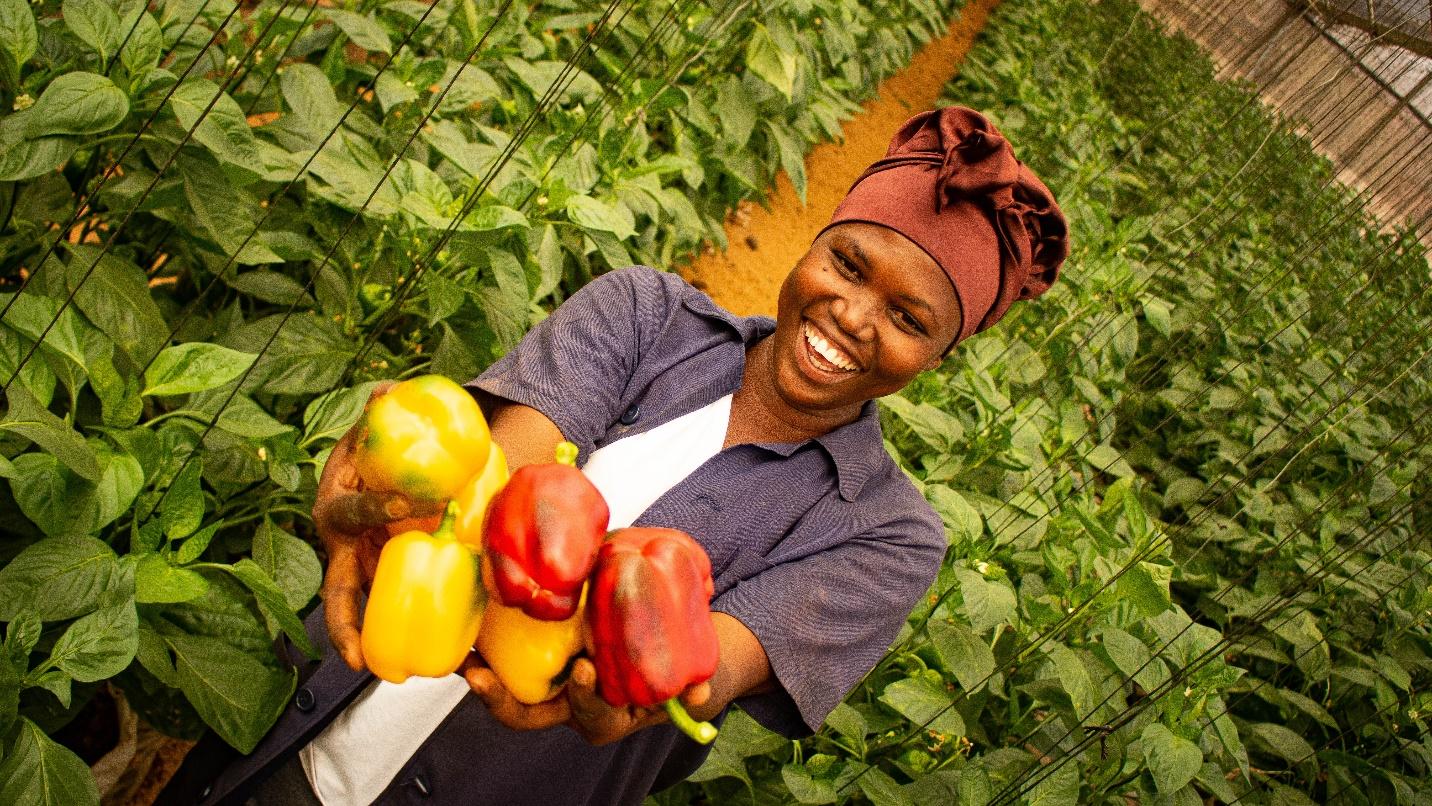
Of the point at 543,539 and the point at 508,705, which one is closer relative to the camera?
the point at 543,539

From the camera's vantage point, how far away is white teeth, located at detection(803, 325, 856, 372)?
1226 millimetres

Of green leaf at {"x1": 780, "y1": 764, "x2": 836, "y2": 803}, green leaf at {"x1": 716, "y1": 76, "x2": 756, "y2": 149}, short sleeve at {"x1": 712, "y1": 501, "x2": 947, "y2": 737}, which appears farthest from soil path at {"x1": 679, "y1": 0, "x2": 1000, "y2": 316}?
short sleeve at {"x1": 712, "y1": 501, "x2": 947, "y2": 737}

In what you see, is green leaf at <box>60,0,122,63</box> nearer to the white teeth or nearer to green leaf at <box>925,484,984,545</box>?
the white teeth

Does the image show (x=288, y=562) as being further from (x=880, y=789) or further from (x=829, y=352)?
(x=880, y=789)

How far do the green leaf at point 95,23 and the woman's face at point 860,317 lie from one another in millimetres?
1086

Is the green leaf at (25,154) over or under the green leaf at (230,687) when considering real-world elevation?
over

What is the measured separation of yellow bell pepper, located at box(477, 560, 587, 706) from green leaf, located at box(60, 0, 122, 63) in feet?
3.71

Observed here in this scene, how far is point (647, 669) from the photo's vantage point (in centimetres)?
83

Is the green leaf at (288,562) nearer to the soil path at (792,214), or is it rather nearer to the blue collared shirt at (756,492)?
the blue collared shirt at (756,492)

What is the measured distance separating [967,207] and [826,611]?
0.53m

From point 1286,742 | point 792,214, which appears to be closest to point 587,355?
point 1286,742

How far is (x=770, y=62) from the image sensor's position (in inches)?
116

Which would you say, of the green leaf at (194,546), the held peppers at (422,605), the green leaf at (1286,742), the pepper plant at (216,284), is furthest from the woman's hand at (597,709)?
the green leaf at (1286,742)

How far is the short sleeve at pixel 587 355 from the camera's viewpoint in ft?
3.96
